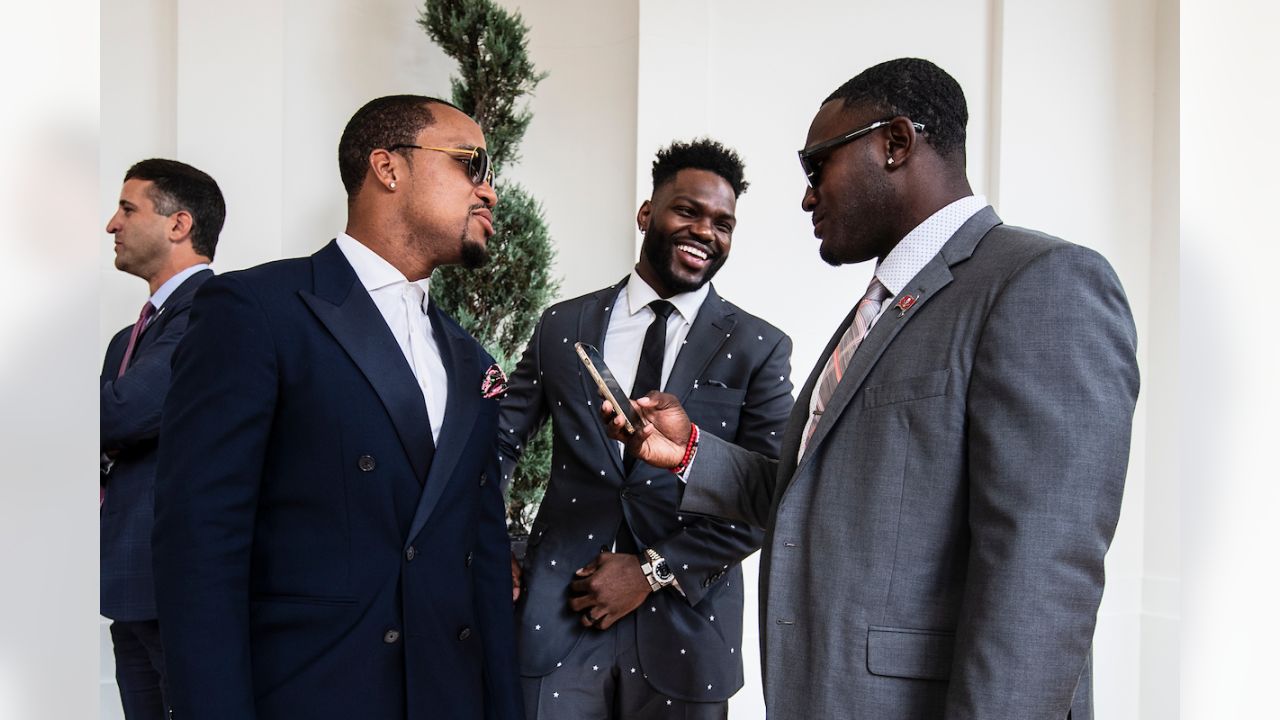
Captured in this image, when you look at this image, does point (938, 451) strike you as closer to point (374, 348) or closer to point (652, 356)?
point (374, 348)

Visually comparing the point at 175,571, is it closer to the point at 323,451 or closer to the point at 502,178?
the point at 323,451

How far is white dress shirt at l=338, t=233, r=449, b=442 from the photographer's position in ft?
6.93

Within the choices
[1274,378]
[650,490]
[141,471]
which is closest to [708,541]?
[650,490]

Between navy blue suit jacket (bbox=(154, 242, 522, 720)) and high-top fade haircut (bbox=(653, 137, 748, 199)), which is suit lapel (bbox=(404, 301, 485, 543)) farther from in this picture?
high-top fade haircut (bbox=(653, 137, 748, 199))

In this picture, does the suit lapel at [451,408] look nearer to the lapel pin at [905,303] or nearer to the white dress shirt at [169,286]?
the lapel pin at [905,303]

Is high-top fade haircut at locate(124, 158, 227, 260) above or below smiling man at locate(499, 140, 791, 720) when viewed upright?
above

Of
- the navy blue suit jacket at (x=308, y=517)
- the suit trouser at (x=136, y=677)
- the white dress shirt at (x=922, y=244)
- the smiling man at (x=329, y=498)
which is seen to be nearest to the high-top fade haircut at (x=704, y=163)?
the smiling man at (x=329, y=498)

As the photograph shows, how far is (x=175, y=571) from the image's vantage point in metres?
1.72

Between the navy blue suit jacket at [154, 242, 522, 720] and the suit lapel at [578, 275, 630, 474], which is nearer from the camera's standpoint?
the navy blue suit jacket at [154, 242, 522, 720]

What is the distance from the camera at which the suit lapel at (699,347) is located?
289 centimetres

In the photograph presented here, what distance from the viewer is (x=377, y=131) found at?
7.43ft

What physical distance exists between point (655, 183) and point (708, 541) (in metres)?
1.19

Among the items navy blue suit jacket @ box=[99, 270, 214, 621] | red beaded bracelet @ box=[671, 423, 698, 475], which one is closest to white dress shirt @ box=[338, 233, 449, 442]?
red beaded bracelet @ box=[671, 423, 698, 475]

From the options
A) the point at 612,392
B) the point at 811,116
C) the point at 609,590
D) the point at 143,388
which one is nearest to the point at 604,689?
the point at 609,590
